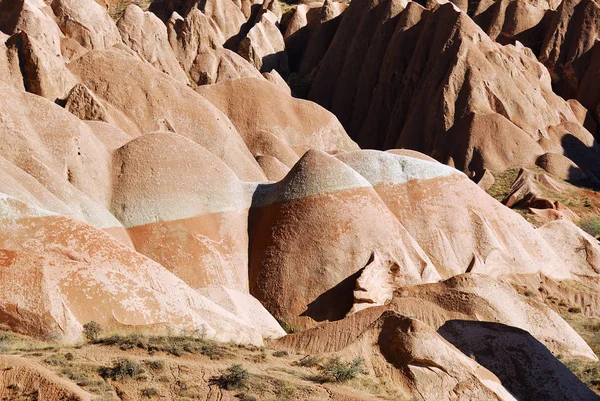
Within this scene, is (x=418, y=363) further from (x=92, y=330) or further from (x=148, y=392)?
(x=92, y=330)

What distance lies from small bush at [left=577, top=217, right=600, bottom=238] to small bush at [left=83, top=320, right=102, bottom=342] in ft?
118

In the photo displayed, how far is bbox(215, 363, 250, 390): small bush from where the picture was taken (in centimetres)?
1788

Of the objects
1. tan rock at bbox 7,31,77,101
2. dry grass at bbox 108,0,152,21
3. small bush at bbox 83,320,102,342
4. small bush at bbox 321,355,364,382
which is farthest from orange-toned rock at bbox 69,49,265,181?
dry grass at bbox 108,0,152,21

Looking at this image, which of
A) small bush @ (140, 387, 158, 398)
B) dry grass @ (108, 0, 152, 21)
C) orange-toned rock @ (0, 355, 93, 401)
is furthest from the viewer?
dry grass @ (108, 0, 152, 21)

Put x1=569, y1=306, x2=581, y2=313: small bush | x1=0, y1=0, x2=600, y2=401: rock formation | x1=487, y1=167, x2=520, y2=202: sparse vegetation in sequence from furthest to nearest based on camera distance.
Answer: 1. x1=487, y1=167, x2=520, y2=202: sparse vegetation
2. x1=569, y1=306, x2=581, y2=313: small bush
3. x1=0, y1=0, x2=600, y2=401: rock formation

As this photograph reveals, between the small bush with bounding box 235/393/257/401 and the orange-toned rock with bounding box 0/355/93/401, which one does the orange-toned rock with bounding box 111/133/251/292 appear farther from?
the orange-toned rock with bounding box 0/355/93/401

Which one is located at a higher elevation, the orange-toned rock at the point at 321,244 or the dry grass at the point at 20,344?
the dry grass at the point at 20,344

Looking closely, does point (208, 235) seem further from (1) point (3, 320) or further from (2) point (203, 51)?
(2) point (203, 51)

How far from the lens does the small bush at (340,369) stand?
64.3 ft

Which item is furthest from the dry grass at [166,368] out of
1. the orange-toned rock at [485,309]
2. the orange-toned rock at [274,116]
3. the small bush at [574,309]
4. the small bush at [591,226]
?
the small bush at [591,226]

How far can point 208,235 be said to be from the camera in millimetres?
34000

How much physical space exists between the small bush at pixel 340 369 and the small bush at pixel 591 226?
1372 inches

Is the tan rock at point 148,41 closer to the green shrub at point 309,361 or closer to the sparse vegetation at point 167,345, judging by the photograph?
the sparse vegetation at point 167,345

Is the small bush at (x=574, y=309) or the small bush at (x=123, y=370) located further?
the small bush at (x=574, y=309)
